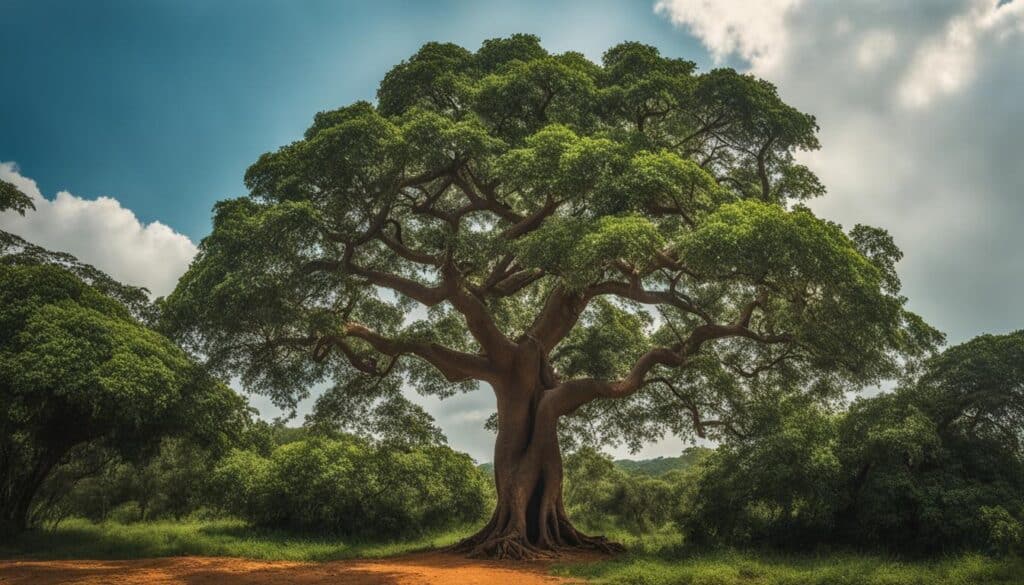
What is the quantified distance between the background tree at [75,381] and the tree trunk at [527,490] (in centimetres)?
589

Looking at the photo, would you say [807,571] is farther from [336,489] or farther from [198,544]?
[336,489]

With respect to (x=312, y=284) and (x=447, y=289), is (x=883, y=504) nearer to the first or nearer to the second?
(x=447, y=289)

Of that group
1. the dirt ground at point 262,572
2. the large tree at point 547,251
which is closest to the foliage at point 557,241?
the large tree at point 547,251

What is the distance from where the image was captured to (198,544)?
46.7 feet

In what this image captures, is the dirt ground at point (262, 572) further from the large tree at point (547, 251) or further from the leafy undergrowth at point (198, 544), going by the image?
the large tree at point (547, 251)

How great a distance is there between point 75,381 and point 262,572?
4312 mm

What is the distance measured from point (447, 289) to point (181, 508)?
1761 centimetres

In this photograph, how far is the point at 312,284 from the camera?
13.6 meters

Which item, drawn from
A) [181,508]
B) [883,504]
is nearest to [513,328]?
[883,504]

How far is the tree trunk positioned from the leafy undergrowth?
267 cm

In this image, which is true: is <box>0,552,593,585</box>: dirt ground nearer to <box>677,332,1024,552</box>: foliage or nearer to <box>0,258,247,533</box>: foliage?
<box>0,258,247,533</box>: foliage

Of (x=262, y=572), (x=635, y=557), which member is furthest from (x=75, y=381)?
(x=635, y=557)

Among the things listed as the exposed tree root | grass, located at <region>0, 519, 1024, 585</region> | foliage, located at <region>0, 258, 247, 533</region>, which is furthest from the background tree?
the exposed tree root

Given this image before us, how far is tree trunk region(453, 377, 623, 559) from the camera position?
1398 cm
